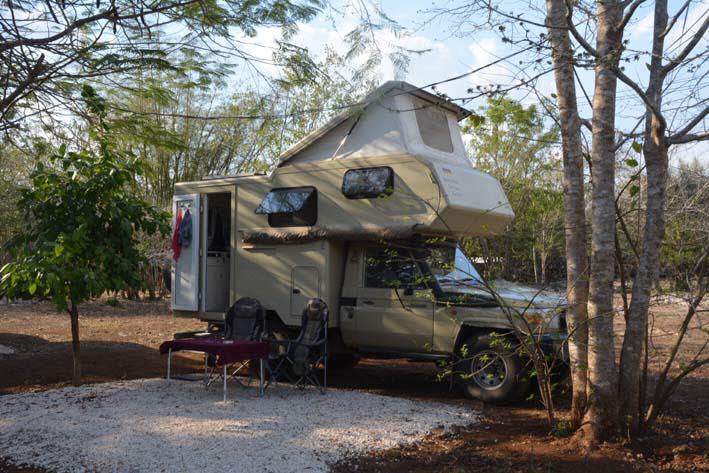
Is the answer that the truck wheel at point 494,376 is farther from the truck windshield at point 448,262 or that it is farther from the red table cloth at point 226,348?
the red table cloth at point 226,348

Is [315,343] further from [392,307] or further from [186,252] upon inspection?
[186,252]

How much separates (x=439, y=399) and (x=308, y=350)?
1.69 metres

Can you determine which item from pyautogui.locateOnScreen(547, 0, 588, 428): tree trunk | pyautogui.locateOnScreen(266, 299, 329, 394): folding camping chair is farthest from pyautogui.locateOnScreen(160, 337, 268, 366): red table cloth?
pyautogui.locateOnScreen(547, 0, 588, 428): tree trunk

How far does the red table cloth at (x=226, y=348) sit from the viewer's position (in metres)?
7.56

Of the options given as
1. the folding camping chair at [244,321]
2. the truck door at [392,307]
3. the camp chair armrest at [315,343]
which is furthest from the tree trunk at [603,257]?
the folding camping chair at [244,321]

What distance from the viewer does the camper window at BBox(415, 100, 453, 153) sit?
29.4 ft

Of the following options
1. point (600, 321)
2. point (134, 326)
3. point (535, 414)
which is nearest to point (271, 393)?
point (535, 414)

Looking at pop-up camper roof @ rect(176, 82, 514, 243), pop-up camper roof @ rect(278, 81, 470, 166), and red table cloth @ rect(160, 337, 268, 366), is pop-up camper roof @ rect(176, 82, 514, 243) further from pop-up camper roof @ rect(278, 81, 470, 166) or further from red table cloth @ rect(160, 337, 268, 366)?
red table cloth @ rect(160, 337, 268, 366)

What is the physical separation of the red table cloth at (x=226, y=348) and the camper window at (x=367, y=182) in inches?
87.0

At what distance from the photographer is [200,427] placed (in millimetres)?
6363

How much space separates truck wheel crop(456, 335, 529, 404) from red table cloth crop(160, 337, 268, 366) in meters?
2.35

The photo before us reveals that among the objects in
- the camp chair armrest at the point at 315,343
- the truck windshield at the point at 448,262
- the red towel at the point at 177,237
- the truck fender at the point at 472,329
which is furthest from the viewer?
the red towel at the point at 177,237

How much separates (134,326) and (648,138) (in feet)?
42.9

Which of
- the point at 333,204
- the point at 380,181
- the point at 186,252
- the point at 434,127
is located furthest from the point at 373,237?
the point at 186,252
